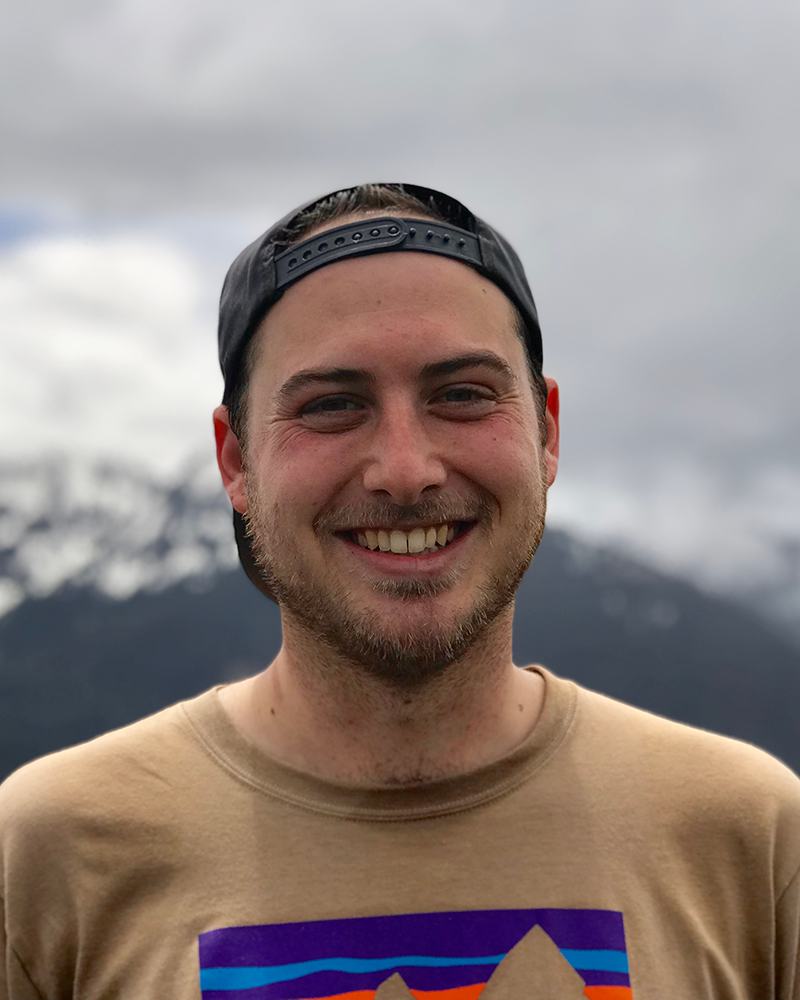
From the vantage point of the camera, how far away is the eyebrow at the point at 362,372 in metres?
3.03

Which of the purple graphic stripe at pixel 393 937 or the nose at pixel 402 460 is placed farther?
the nose at pixel 402 460

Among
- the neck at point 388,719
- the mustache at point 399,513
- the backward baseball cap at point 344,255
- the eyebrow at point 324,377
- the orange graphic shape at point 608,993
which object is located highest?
the backward baseball cap at point 344,255

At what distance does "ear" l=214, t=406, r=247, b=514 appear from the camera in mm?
3669

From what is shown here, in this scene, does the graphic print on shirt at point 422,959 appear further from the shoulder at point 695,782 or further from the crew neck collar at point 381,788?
the shoulder at point 695,782

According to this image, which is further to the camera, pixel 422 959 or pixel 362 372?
pixel 362 372

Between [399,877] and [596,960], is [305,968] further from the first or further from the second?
[596,960]

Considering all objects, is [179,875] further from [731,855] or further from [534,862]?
[731,855]

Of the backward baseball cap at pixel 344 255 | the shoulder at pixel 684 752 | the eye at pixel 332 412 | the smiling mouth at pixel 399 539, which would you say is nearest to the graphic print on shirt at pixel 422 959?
the shoulder at pixel 684 752

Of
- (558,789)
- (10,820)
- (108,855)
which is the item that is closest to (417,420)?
(558,789)

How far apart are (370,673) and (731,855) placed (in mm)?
1503

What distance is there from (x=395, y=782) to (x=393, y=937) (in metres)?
0.50

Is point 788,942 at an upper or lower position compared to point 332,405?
lower

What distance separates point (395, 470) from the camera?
2.86 m

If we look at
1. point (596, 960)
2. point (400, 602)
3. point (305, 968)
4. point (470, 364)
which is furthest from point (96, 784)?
point (470, 364)
